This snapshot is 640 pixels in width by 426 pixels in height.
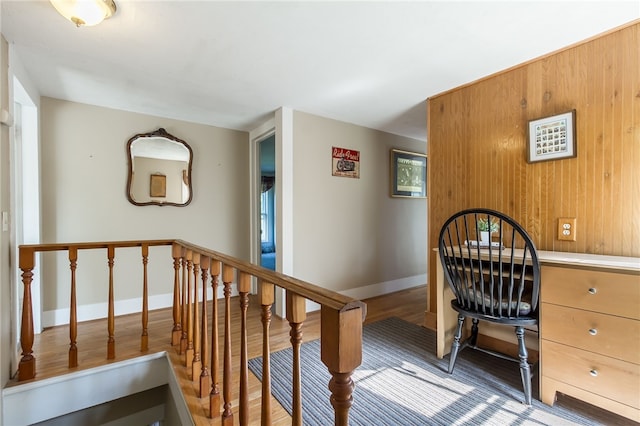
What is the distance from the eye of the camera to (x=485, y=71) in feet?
6.96

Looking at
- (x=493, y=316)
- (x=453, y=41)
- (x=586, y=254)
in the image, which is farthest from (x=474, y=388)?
(x=453, y=41)

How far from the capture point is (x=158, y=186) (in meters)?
3.04

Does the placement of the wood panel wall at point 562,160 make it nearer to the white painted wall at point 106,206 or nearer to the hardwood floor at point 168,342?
the hardwood floor at point 168,342

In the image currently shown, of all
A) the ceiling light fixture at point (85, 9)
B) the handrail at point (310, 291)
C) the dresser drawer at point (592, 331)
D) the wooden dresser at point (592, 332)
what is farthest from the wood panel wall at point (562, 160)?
the ceiling light fixture at point (85, 9)

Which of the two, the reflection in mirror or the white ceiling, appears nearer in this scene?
the white ceiling

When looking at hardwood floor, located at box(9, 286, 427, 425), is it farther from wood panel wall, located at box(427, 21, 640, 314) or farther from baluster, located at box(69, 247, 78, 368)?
wood panel wall, located at box(427, 21, 640, 314)

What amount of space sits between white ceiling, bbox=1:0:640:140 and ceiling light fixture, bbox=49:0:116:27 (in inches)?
2.7

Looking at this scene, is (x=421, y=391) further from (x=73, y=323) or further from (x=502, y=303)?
(x=73, y=323)

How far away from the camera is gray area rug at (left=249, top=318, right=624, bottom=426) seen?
4.64 ft

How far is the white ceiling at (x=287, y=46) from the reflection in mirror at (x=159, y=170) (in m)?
0.46

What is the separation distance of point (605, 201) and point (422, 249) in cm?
257

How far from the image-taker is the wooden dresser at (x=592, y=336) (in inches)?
49.4

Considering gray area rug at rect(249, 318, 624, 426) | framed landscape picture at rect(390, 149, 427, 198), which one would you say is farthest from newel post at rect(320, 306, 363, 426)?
framed landscape picture at rect(390, 149, 427, 198)

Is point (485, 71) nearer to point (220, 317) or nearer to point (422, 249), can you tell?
point (422, 249)
